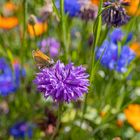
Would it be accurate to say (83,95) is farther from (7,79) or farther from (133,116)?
(7,79)

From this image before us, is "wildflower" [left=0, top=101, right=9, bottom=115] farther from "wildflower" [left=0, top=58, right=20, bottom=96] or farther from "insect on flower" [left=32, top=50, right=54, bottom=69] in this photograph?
"insect on flower" [left=32, top=50, right=54, bottom=69]

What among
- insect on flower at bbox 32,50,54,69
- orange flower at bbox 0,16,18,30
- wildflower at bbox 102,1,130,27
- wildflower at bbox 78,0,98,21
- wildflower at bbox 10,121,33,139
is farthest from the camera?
orange flower at bbox 0,16,18,30

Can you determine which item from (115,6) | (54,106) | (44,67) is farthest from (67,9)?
(44,67)

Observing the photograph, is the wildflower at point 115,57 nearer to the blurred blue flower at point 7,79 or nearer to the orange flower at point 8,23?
the blurred blue flower at point 7,79

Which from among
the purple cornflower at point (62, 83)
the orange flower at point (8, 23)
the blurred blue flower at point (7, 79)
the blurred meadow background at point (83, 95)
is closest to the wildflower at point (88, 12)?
the blurred meadow background at point (83, 95)

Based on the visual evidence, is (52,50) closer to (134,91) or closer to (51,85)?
(134,91)

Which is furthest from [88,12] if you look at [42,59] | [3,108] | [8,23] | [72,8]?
[8,23]

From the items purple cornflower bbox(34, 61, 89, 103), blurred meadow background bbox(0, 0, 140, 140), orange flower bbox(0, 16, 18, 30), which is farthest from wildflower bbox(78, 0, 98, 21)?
orange flower bbox(0, 16, 18, 30)

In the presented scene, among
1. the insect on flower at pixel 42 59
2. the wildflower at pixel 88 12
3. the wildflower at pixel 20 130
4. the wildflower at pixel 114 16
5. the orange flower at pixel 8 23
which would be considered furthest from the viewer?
the orange flower at pixel 8 23
